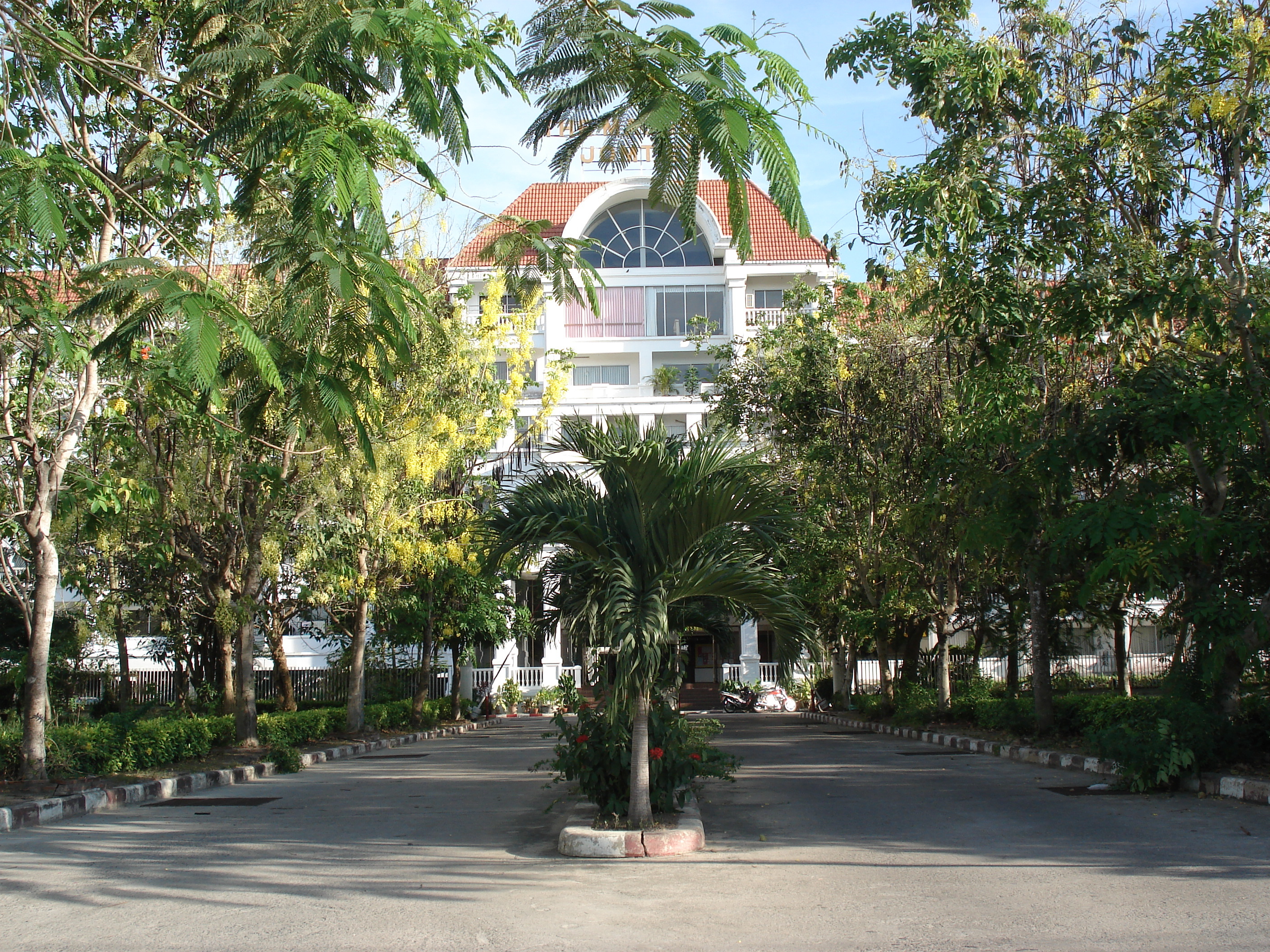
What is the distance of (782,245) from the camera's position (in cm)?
4066

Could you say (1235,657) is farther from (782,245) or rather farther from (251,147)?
(782,245)

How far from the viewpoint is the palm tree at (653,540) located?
852cm

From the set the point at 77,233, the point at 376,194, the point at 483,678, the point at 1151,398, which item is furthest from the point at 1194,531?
the point at 483,678

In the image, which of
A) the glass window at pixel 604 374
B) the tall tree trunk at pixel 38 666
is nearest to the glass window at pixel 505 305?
the tall tree trunk at pixel 38 666

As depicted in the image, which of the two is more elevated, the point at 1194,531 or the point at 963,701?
the point at 1194,531

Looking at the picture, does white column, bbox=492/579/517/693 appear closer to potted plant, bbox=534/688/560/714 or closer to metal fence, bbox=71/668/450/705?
potted plant, bbox=534/688/560/714

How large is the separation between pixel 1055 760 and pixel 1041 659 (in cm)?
238

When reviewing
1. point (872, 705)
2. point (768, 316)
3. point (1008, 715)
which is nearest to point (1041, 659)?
point (1008, 715)

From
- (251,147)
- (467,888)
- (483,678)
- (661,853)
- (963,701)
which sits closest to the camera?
(251,147)

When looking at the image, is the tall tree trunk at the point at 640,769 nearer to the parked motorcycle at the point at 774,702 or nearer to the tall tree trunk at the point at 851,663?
the tall tree trunk at the point at 851,663

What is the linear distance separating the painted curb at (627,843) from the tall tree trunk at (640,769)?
0.82 ft

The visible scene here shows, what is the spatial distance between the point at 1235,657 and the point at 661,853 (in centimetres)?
765

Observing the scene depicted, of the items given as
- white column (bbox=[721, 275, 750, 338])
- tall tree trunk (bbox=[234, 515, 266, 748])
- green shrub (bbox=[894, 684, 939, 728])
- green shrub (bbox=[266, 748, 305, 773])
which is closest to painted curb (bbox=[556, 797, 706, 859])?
green shrub (bbox=[266, 748, 305, 773])

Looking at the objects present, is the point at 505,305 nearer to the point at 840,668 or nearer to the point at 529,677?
the point at 840,668
